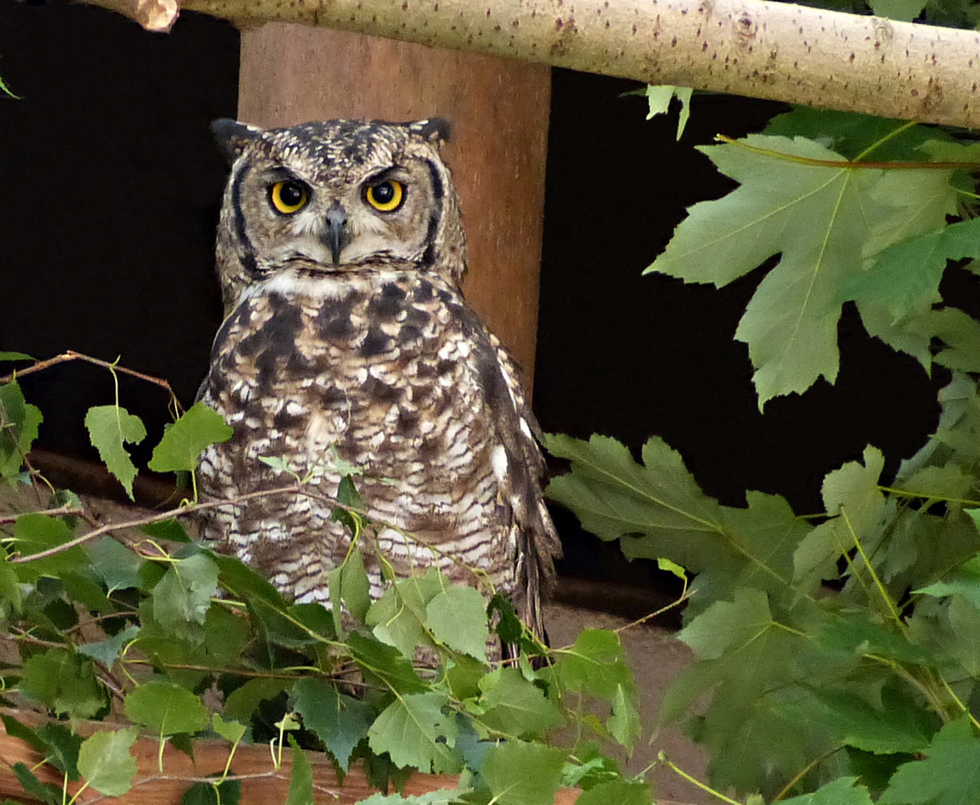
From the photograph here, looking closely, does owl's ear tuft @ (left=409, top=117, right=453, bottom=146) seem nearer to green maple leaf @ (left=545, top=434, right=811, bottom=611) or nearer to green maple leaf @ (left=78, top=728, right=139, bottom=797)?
green maple leaf @ (left=545, top=434, right=811, bottom=611)

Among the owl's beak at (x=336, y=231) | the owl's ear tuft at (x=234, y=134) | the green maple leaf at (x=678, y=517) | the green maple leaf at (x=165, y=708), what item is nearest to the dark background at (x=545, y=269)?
the owl's ear tuft at (x=234, y=134)

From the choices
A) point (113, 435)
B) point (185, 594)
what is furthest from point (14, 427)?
point (185, 594)

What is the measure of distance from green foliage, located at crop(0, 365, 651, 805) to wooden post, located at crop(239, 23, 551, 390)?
0.80 metres

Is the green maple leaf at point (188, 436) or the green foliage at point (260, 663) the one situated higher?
the green maple leaf at point (188, 436)

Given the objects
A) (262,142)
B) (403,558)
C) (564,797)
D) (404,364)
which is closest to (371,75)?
(262,142)

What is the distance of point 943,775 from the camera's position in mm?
929

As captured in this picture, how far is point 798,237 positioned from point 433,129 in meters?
0.50

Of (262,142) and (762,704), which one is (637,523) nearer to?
(762,704)

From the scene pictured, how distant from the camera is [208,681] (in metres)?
0.92

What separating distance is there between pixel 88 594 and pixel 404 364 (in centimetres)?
63

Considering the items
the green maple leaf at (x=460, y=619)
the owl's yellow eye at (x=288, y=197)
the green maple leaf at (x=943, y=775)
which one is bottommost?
the green maple leaf at (x=943, y=775)

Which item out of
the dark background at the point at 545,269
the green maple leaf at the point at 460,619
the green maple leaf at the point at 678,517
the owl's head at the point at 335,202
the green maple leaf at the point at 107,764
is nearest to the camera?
the green maple leaf at the point at 107,764

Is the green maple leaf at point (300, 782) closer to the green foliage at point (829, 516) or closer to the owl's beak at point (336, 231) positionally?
the green foliage at point (829, 516)

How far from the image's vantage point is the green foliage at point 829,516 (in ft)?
3.40
